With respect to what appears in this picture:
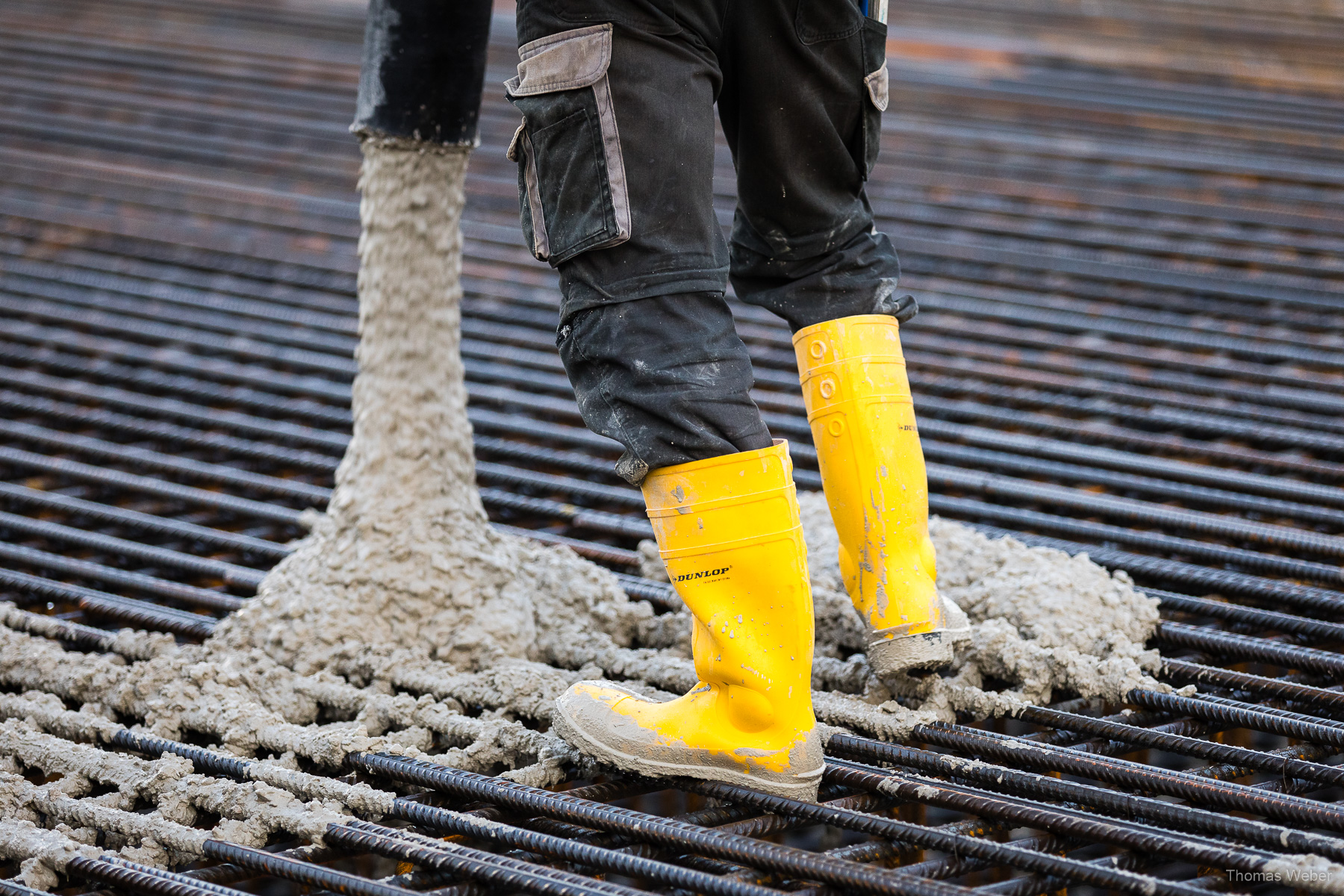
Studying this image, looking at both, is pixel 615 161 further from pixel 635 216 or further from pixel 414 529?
pixel 414 529

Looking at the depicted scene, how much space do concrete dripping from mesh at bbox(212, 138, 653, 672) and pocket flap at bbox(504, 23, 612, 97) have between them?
481mm

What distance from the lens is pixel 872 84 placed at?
1558mm

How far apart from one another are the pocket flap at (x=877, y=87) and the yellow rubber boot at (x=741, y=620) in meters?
A: 0.46

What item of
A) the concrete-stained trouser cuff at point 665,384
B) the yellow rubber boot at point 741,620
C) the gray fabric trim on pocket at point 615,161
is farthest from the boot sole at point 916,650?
the gray fabric trim on pocket at point 615,161

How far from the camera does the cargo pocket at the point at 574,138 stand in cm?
136

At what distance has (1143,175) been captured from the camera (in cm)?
388

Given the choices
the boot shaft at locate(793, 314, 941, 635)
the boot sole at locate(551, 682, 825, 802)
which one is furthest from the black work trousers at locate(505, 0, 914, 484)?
the boot sole at locate(551, 682, 825, 802)

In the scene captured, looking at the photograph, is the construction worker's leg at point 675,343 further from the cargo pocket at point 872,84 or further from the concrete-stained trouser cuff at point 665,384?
the cargo pocket at point 872,84

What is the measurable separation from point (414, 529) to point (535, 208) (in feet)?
2.06

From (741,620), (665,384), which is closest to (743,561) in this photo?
(741,620)

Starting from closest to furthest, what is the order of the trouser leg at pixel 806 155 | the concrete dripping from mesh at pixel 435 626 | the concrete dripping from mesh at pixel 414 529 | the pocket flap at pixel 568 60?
the pocket flap at pixel 568 60 → the trouser leg at pixel 806 155 → the concrete dripping from mesh at pixel 435 626 → the concrete dripping from mesh at pixel 414 529

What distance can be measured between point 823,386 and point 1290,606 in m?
0.84

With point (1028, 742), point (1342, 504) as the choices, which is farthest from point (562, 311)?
point (1342, 504)

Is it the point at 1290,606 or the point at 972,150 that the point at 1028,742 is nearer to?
the point at 1290,606
